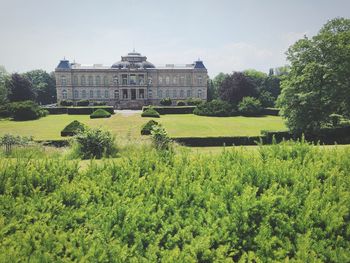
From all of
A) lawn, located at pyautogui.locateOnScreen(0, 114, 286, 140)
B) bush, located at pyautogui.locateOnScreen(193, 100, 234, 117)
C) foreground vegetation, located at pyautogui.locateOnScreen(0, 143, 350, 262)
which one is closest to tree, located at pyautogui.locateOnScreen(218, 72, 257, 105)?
bush, located at pyautogui.locateOnScreen(193, 100, 234, 117)

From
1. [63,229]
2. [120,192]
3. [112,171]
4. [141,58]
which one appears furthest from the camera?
[141,58]

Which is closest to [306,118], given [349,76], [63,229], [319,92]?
[319,92]

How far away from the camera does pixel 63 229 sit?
4703mm

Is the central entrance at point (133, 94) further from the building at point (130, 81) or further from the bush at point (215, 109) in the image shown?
the bush at point (215, 109)

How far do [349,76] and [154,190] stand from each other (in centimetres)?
2690

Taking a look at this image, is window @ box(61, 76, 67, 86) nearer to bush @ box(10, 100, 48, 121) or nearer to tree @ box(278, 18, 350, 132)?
bush @ box(10, 100, 48, 121)

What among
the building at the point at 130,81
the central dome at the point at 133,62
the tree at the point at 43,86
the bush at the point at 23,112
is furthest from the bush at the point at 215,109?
the tree at the point at 43,86

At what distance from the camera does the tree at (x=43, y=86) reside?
89.7m

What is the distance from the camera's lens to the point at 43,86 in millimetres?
89750

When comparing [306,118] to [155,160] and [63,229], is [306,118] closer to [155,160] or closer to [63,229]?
[155,160]

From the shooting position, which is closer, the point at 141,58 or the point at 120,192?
the point at 120,192

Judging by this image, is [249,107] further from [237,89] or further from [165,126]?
[165,126]

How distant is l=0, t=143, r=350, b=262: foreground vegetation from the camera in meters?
4.18

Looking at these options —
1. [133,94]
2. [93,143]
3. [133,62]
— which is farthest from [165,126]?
[133,62]
